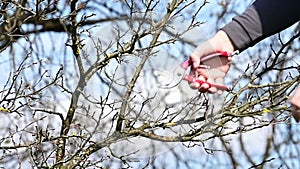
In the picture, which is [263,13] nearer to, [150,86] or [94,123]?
[150,86]

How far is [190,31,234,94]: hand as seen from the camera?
128 cm

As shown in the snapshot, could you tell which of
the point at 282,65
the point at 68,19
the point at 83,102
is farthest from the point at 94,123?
the point at 282,65

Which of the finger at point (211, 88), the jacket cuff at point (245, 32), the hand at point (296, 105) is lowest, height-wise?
the hand at point (296, 105)

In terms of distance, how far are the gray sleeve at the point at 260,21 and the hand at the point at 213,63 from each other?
0.05ft

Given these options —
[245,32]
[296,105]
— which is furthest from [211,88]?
[296,105]

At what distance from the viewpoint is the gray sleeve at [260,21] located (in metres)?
1.27

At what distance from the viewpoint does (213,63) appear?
131 centimetres

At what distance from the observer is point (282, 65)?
3451mm

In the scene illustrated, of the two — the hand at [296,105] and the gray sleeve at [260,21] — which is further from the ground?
the gray sleeve at [260,21]

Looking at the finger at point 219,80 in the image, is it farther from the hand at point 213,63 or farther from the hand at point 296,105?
the hand at point 296,105

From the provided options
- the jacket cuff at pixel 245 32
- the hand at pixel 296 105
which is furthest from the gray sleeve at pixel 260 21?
the hand at pixel 296 105

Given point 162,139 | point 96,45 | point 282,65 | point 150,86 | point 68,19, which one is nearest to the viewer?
point 150,86

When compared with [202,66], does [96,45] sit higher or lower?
higher

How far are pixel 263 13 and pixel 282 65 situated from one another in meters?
2.19
